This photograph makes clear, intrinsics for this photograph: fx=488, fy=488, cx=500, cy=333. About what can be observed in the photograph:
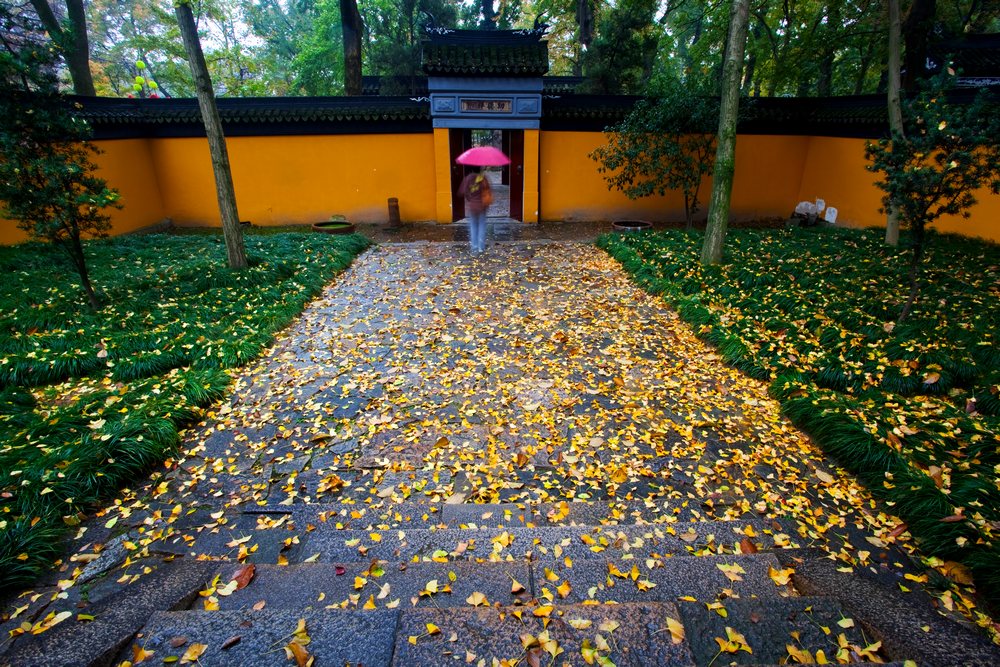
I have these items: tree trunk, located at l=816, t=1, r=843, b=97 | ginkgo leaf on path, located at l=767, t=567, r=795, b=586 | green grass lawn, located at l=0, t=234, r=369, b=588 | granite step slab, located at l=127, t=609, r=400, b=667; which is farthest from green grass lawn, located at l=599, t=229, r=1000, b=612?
tree trunk, located at l=816, t=1, r=843, b=97

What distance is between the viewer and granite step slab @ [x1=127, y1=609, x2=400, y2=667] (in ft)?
6.11

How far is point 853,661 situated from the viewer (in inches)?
74.7

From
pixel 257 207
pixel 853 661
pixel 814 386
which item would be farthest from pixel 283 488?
pixel 257 207

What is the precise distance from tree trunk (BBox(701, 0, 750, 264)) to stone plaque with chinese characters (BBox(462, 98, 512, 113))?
5.52 metres

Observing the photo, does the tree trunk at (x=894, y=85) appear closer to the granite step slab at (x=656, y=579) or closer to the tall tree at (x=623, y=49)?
the tall tree at (x=623, y=49)

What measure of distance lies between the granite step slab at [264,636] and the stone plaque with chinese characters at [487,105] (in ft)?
37.8

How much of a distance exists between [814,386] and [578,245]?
657cm

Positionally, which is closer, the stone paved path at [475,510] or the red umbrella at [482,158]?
the stone paved path at [475,510]

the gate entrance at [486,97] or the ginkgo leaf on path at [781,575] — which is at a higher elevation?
the gate entrance at [486,97]

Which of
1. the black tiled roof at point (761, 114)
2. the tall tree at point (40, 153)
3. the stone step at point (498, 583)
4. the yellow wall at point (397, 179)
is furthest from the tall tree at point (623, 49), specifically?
the stone step at point (498, 583)

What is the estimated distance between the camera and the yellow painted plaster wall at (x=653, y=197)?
41.0 feet

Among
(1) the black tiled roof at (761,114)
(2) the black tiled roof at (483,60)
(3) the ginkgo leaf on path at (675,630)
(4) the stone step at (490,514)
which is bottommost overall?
(4) the stone step at (490,514)

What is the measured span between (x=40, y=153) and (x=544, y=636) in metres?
7.30

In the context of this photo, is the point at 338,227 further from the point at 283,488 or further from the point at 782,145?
the point at 782,145
